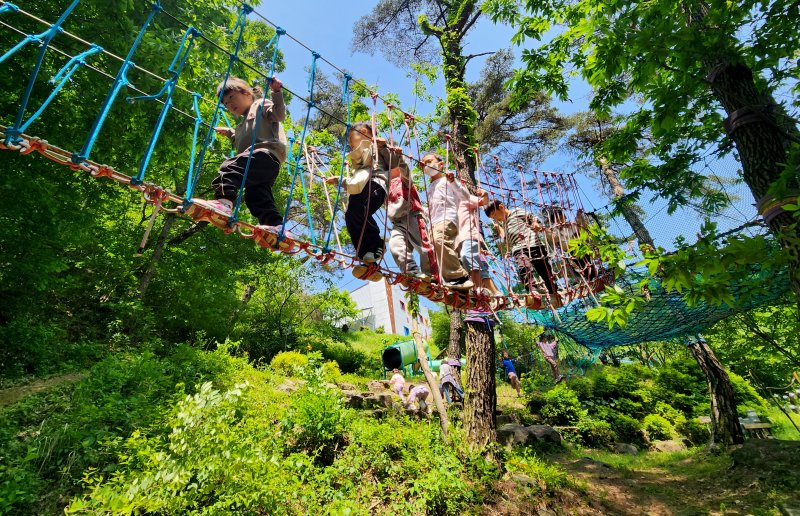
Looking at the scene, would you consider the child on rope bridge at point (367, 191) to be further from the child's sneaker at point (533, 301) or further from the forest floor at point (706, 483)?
the forest floor at point (706, 483)

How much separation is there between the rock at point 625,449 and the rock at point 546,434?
122 centimetres

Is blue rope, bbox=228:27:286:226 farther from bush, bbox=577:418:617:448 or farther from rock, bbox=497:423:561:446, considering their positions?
bush, bbox=577:418:617:448

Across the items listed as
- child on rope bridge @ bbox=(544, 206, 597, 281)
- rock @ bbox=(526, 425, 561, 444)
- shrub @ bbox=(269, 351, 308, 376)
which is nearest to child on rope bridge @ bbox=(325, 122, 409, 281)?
child on rope bridge @ bbox=(544, 206, 597, 281)

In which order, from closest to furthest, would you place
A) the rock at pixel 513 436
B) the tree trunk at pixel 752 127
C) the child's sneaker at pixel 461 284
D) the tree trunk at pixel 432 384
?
the tree trunk at pixel 752 127 → the child's sneaker at pixel 461 284 → the tree trunk at pixel 432 384 → the rock at pixel 513 436

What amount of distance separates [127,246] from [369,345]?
1016 cm

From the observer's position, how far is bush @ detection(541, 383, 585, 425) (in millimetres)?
8312

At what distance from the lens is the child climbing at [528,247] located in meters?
4.26

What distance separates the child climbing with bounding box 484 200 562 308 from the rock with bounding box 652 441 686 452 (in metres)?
5.88

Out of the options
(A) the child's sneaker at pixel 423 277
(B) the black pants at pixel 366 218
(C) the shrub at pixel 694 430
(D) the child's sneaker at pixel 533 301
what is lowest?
(C) the shrub at pixel 694 430

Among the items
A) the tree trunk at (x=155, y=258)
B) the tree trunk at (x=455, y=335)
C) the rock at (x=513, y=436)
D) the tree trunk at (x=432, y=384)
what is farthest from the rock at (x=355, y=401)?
the tree trunk at (x=155, y=258)

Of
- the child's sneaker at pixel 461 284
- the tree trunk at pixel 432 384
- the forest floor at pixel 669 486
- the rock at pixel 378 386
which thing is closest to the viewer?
the child's sneaker at pixel 461 284

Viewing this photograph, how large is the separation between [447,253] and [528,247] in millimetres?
1382

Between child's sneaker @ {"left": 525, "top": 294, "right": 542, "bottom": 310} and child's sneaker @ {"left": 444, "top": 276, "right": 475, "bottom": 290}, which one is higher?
child's sneaker @ {"left": 444, "top": 276, "right": 475, "bottom": 290}

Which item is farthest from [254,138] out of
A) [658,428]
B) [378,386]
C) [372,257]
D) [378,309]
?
[378,309]
